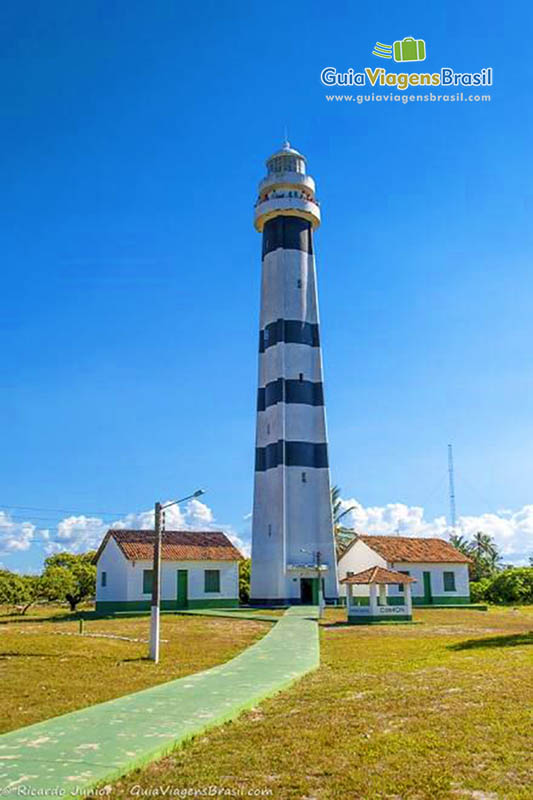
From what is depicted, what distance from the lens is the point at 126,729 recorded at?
9484 mm

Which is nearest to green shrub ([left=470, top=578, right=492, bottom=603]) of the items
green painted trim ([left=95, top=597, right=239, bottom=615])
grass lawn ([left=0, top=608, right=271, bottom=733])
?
green painted trim ([left=95, top=597, right=239, bottom=615])

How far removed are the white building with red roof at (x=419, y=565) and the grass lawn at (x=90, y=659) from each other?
49.3 feet

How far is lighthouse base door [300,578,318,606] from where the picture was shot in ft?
134

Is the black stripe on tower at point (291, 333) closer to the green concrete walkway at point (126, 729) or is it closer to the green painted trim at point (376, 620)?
the green painted trim at point (376, 620)

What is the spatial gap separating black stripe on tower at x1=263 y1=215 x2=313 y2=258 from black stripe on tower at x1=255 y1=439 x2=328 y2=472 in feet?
37.5

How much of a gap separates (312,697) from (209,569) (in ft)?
96.9

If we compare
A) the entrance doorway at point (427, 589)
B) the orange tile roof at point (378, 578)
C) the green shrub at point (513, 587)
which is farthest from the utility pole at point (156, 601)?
the green shrub at point (513, 587)

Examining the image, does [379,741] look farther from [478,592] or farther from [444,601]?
[478,592]

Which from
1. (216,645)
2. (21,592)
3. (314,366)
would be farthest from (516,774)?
(21,592)

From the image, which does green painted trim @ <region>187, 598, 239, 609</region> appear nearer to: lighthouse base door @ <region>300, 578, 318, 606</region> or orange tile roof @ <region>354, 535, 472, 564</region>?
lighthouse base door @ <region>300, 578, 318, 606</region>

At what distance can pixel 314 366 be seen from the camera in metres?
42.8

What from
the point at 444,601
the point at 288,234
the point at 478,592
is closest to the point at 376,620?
the point at 444,601

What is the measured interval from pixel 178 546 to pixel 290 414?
937 cm

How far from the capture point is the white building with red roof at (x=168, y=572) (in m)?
38.2
